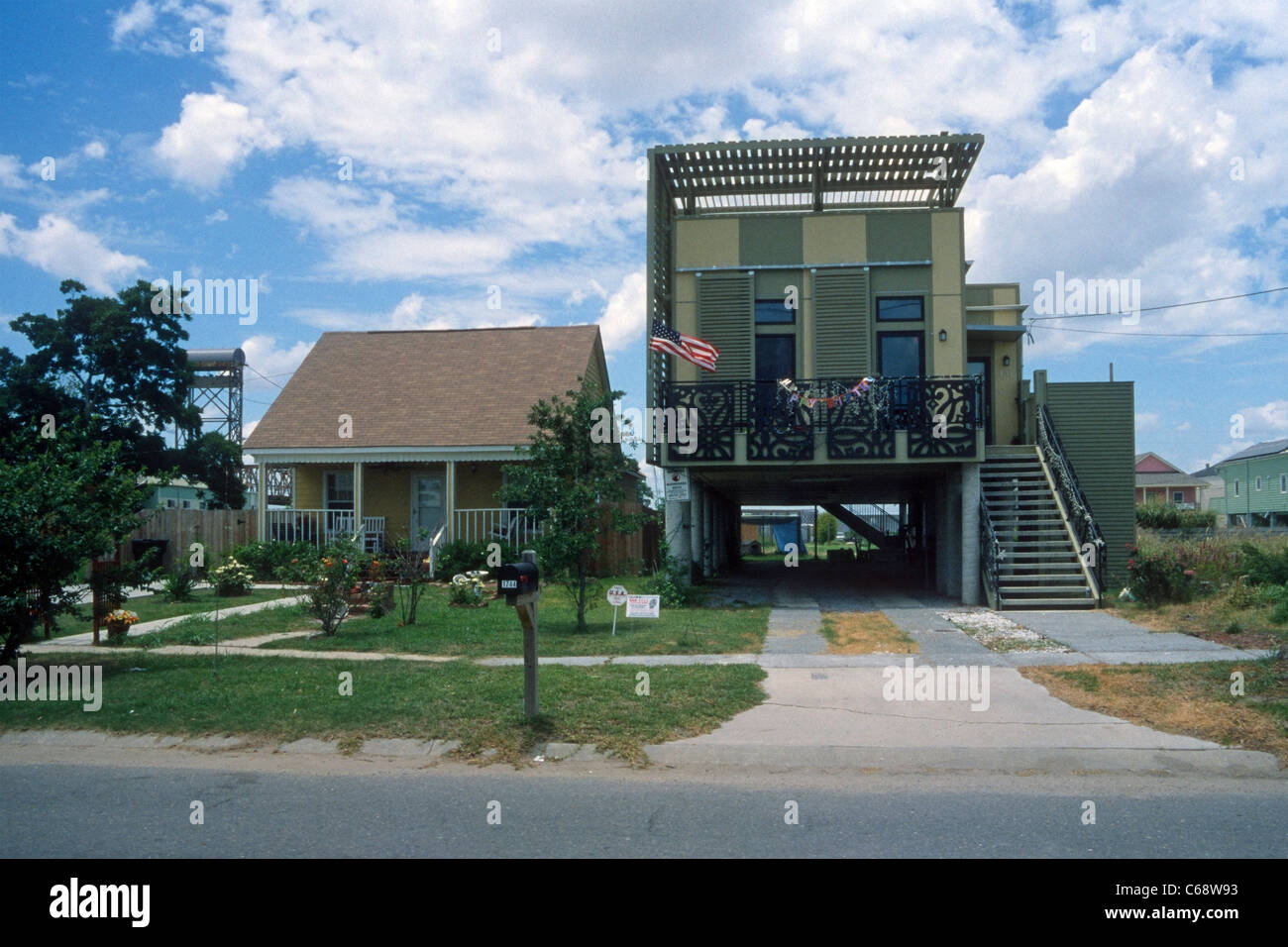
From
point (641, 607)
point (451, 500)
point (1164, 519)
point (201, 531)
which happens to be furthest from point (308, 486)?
point (1164, 519)

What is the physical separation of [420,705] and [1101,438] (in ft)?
55.1

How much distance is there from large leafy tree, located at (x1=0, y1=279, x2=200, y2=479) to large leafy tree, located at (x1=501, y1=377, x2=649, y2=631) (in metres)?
21.8

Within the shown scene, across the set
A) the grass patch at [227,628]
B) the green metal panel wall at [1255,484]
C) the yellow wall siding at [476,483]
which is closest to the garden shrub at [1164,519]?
the green metal panel wall at [1255,484]

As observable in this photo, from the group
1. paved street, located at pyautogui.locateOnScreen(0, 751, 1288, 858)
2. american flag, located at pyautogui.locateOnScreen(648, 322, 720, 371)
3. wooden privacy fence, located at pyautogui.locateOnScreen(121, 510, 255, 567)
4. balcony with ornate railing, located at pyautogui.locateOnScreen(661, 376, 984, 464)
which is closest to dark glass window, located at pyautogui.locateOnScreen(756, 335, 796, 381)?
balcony with ornate railing, located at pyautogui.locateOnScreen(661, 376, 984, 464)

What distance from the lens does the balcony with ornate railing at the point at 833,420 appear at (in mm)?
16734

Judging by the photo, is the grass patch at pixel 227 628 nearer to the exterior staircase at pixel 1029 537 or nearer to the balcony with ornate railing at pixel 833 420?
the balcony with ornate railing at pixel 833 420

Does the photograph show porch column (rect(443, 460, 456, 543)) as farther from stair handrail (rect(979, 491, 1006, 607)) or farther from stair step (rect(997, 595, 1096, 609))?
stair step (rect(997, 595, 1096, 609))

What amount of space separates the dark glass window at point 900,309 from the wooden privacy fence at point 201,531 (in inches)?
624

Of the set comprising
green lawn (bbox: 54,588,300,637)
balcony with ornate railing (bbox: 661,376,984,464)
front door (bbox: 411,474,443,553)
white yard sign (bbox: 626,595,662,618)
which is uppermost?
balcony with ornate railing (bbox: 661,376,984,464)

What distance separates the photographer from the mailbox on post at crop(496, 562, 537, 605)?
7.48 meters

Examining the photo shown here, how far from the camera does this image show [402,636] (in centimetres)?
1255
